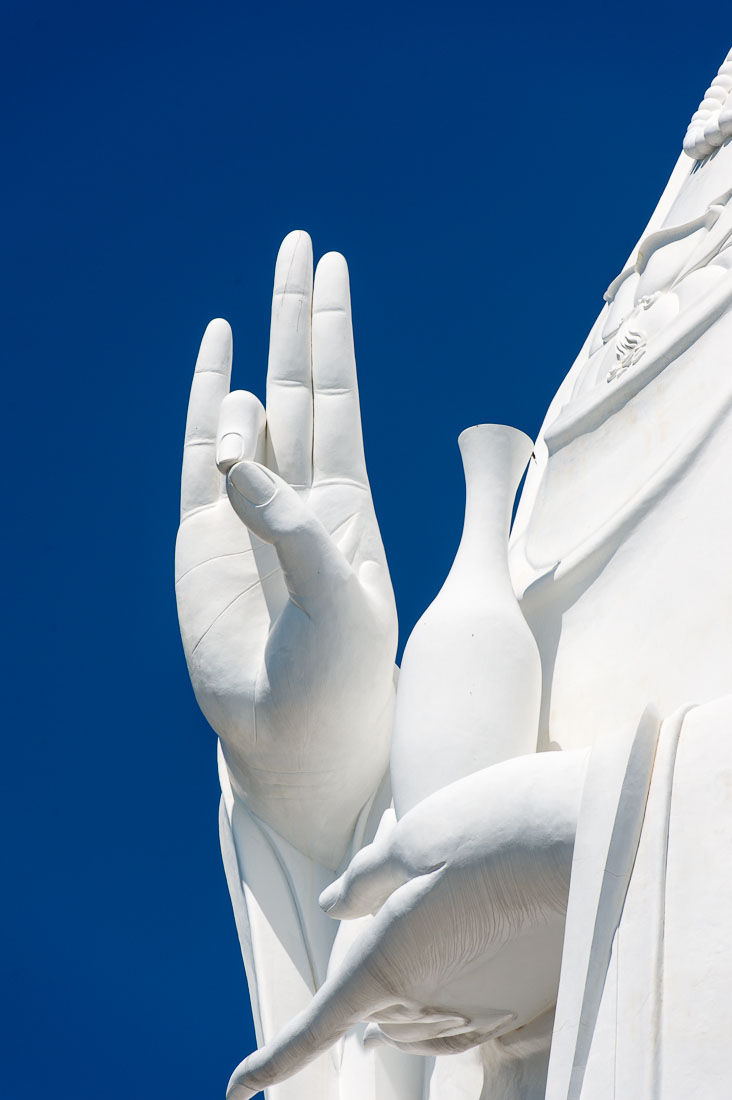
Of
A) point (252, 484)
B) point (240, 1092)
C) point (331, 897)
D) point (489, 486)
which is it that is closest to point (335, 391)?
point (252, 484)

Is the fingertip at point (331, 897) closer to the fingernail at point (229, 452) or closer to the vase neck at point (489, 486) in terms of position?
the vase neck at point (489, 486)

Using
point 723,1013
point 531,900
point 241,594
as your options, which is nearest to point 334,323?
point 241,594

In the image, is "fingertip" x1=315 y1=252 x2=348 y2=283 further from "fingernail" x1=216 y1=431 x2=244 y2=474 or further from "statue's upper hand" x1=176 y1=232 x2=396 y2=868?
"fingernail" x1=216 y1=431 x2=244 y2=474

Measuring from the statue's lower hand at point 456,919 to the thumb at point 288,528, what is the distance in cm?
101

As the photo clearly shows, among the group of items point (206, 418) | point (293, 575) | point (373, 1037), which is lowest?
point (373, 1037)

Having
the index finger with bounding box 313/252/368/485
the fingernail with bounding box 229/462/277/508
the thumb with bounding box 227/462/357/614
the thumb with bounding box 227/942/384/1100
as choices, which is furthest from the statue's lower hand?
the index finger with bounding box 313/252/368/485

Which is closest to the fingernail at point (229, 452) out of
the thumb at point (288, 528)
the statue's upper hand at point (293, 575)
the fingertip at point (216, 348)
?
the statue's upper hand at point (293, 575)

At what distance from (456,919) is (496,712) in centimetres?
67

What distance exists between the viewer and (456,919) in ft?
14.7

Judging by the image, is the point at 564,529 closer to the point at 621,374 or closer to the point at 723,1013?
the point at 621,374

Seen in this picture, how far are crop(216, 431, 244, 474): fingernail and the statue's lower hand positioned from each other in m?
1.50

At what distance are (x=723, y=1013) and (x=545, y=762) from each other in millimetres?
811

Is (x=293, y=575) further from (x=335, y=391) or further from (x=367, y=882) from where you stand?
(x=367, y=882)

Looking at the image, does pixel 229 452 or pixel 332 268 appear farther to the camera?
pixel 332 268
